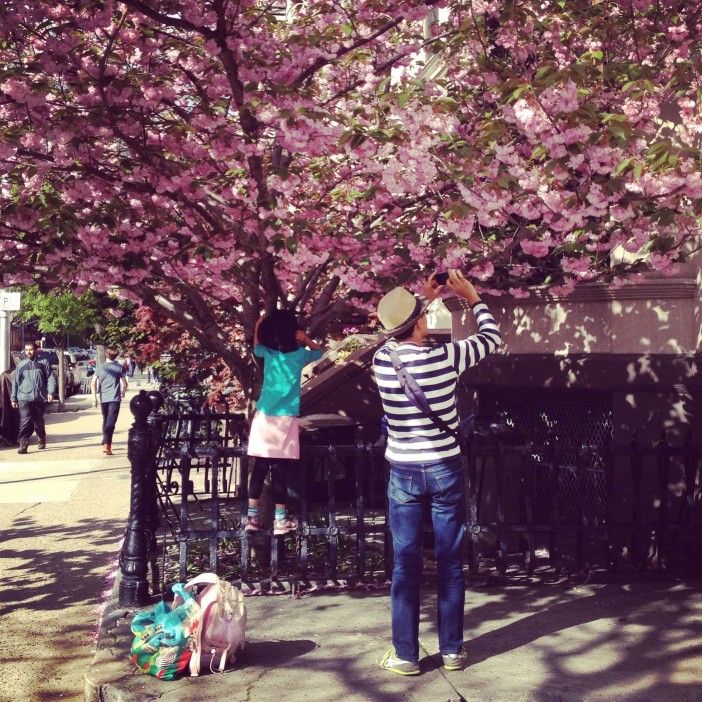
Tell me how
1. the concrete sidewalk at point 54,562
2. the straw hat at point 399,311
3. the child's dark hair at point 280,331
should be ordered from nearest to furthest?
the straw hat at point 399,311, the concrete sidewalk at point 54,562, the child's dark hair at point 280,331

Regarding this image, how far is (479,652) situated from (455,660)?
1.15ft

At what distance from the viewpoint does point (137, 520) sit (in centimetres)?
628

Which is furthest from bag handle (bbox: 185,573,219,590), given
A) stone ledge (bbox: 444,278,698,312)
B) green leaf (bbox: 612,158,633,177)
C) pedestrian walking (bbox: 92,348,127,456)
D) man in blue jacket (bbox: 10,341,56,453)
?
man in blue jacket (bbox: 10,341,56,453)

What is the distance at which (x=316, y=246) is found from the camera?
22.4 ft

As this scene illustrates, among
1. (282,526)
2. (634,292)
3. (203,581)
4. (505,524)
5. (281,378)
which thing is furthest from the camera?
(634,292)

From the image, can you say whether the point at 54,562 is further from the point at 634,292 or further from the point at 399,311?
the point at 634,292

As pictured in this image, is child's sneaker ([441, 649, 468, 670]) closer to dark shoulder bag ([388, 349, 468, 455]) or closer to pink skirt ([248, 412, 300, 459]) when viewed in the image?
dark shoulder bag ([388, 349, 468, 455])

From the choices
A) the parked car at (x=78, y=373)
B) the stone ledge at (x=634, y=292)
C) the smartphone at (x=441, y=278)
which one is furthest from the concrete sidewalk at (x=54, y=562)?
the parked car at (x=78, y=373)

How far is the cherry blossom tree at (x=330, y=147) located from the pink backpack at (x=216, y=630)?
239 cm

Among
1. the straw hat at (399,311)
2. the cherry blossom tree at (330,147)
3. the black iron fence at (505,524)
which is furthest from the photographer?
the black iron fence at (505,524)

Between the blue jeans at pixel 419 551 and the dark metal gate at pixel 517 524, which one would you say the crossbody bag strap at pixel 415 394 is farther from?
the dark metal gate at pixel 517 524

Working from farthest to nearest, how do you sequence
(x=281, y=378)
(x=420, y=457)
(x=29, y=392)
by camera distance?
1. (x=29, y=392)
2. (x=281, y=378)
3. (x=420, y=457)

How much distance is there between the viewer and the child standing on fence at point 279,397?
7008 millimetres

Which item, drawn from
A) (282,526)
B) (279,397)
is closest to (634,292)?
(279,397)
